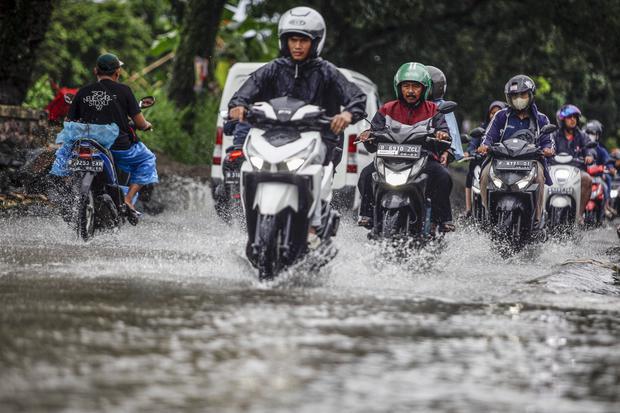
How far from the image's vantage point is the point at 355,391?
4.77 m

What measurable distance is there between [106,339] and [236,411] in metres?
1.41

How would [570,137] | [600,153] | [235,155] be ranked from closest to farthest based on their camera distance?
[235,155] → [570,137] → [600,153]

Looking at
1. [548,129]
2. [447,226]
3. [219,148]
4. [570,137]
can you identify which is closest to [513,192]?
[548,129]

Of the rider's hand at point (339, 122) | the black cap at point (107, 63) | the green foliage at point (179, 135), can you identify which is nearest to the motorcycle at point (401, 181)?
the rider's hand at point (339, 122)

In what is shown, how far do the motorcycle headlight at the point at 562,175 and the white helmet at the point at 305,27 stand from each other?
730cm

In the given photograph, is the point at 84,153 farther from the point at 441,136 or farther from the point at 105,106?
the point at 441,136

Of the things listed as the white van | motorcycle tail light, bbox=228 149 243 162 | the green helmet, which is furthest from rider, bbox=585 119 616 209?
the green helmet

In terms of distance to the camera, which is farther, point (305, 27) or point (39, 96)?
point (39, 96)

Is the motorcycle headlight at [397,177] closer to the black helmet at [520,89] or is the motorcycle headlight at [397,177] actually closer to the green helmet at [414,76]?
the green helmet at [414,76]

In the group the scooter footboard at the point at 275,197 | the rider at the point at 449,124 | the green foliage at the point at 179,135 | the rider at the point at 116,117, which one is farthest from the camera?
the green foliage at the point at 179,135

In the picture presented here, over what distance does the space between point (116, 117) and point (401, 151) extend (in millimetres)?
2828

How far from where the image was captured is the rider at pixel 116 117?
38.7 feet

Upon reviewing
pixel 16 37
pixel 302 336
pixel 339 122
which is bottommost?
pixel 302 336

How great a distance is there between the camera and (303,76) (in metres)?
9.16
